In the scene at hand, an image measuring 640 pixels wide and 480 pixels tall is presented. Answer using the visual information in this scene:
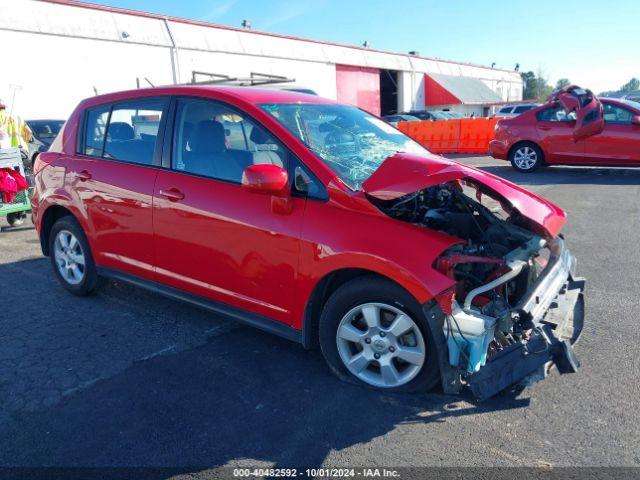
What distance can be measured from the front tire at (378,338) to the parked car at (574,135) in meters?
9.78

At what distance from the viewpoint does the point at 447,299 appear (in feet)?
9.00

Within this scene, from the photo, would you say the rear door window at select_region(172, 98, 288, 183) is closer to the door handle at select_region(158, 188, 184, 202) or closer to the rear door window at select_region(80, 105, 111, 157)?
the door handle at select_region(158, 188, 184, 202)

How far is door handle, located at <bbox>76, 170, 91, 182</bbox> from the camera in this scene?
4.42m

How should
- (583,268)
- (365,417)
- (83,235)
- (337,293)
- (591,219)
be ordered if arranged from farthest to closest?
1. (591,219)
2. (583,268)
3. (83,235)
4. (337,293)
5. (365,417)

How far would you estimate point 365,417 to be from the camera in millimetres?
2891

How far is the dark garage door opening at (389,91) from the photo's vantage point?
43406 mm

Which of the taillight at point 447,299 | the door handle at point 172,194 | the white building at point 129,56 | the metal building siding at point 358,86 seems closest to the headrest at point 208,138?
the door handle at point 172,194

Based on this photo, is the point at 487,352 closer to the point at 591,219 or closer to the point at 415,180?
the point at 415,180

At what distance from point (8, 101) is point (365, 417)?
2235 centimetres

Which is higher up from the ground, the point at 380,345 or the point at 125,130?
the point at 125,130

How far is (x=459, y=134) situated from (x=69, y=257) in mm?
15294

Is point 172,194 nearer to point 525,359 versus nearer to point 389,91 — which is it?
point 525,359

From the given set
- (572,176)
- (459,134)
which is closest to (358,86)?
(459,134)

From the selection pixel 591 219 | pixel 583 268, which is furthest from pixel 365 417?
pixel 591 219
